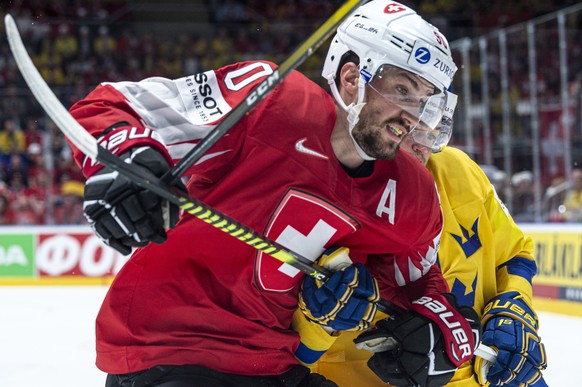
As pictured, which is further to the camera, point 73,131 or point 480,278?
point 480,278

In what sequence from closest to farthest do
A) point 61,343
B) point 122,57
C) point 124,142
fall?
point 124,142, point 61,343, point 122,57

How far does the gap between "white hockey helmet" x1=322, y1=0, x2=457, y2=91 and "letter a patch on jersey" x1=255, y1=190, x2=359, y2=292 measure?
0.35m

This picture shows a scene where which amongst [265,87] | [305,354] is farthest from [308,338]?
[265,87]

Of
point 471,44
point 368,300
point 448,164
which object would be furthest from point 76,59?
point 368,300

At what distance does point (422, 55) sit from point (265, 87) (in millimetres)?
522

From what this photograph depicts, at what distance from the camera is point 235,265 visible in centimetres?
197

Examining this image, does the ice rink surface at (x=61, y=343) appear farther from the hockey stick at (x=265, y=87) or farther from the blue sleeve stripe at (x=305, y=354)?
the hockey stick at (x=265, y=87)

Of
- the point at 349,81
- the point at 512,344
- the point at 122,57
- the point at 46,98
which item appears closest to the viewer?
the point at 46,98

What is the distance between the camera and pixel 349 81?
2062 mm

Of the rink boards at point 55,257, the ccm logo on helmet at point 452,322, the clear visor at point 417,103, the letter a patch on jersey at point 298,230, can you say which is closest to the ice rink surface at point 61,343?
the rink boards at point 55,257

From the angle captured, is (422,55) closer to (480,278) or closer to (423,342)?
(423,342)

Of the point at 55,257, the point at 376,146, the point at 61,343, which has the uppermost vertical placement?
the point at 376,146

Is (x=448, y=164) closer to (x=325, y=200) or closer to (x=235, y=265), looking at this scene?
(x=325, y=200)

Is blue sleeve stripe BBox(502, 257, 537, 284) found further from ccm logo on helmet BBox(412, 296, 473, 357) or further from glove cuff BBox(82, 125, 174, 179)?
glove cuff BBox(82, 125, 174, 179)
